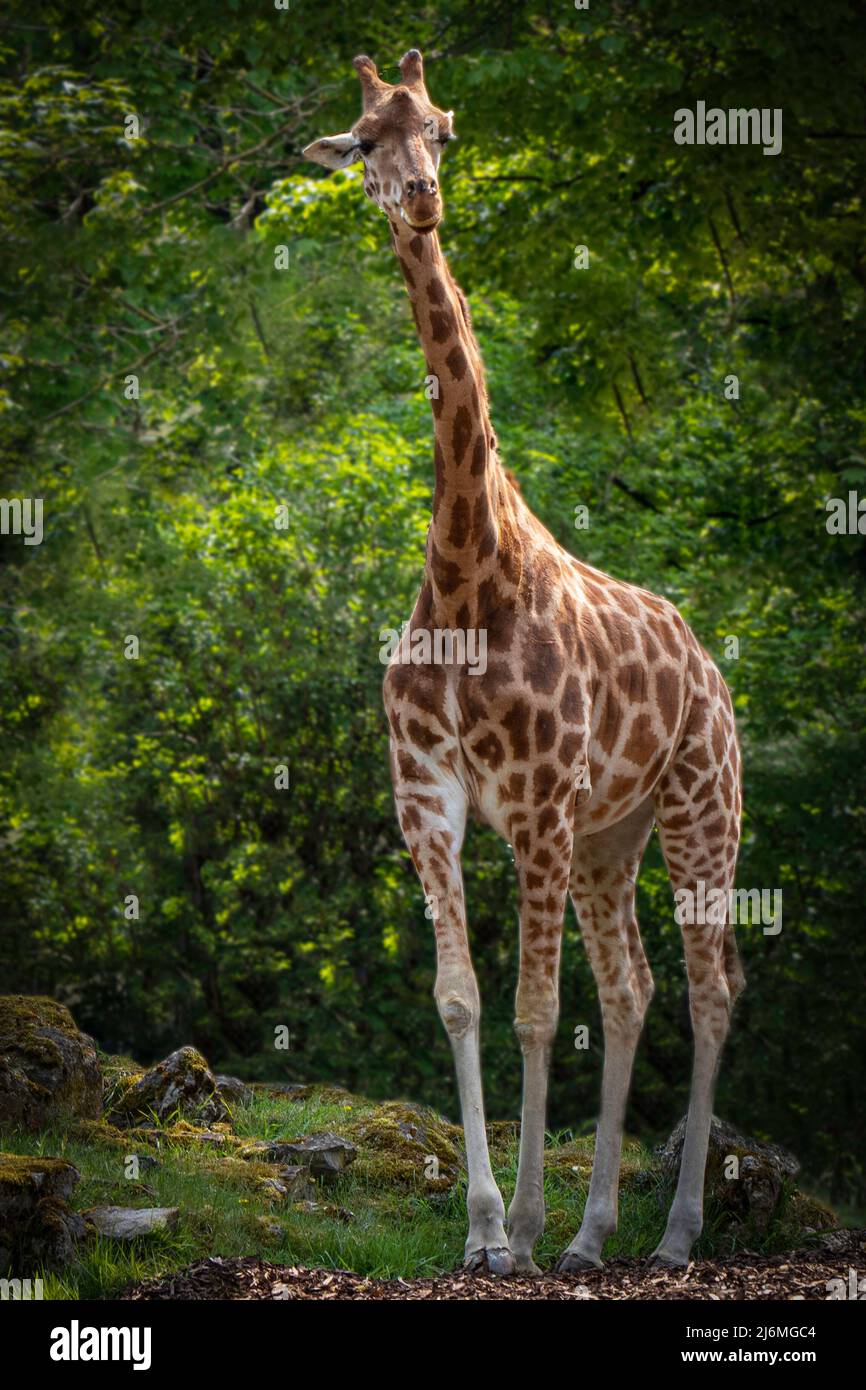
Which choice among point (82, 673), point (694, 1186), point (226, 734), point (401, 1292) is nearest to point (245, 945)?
point (226, 734)

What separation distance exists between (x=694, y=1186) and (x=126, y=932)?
8.87 m

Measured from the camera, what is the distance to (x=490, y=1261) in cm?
617

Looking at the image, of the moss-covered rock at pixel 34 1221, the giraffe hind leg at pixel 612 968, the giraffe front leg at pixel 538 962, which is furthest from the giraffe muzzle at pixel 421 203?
the moss-covered rock at pixel 34 1221

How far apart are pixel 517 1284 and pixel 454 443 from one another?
3016mm

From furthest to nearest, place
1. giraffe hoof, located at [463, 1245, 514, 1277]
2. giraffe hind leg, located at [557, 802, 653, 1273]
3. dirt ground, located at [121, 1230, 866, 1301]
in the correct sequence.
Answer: giraffe hind leg, located at [557, 802, 653, 1273] → giraffe hoof, located at [463, 1245, 514, 1277] → dirt ground, located at [121, 1230, 866, 1301]

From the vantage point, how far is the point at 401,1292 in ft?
19.4

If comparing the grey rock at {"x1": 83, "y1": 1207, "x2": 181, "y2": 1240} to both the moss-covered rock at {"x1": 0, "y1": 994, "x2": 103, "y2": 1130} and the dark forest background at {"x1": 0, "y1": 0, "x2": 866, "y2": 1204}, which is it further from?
the dark forest background at {"x1": 0, "y1": 0, "x2": 866, "y2": 1204}

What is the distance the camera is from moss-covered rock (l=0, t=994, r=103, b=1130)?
7418 mm

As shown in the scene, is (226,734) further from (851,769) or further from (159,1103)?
(159,1103)

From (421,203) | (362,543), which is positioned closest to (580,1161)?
(421,203)

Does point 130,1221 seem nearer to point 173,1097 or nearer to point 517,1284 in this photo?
point 517,1284

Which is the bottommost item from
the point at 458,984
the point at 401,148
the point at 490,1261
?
the point at 490,1261

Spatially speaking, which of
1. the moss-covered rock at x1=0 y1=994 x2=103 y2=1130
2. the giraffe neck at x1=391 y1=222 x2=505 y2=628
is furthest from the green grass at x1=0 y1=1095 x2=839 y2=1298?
the giraffe neck at x1=391 y1=222 x2=505 y2=628

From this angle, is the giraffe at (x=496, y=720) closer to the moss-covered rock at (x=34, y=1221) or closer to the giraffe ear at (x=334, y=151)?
the giraffe ear at (x=334, y=151)
